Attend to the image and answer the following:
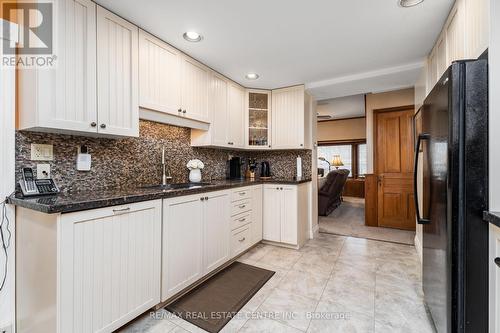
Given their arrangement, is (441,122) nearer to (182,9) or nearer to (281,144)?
(182,9)

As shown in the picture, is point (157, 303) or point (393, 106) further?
point (393, 106)

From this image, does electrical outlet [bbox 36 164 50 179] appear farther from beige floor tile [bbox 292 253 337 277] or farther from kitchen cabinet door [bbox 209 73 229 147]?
beige floor tile [bbox 292 253 337 277]

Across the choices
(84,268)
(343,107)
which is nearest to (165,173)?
(84,268)

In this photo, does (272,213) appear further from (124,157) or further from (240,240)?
(124,157)

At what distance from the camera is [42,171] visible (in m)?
1.58

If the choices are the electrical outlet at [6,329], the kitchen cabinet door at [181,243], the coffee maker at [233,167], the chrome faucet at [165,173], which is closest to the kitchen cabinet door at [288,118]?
the coffee maker at [233,167]

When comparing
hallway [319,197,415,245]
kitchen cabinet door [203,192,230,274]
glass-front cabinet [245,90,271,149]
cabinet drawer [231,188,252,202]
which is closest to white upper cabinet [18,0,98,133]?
kitchen cabinet door [203,192,230,274]

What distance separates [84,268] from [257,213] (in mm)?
2133

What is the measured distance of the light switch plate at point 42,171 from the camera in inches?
61.8

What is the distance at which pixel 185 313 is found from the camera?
179cm

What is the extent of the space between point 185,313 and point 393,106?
434cm

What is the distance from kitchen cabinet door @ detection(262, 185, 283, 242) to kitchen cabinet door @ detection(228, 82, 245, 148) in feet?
2.58

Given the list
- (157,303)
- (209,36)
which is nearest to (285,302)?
(157,303)

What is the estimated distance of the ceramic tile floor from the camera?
1.65 m
